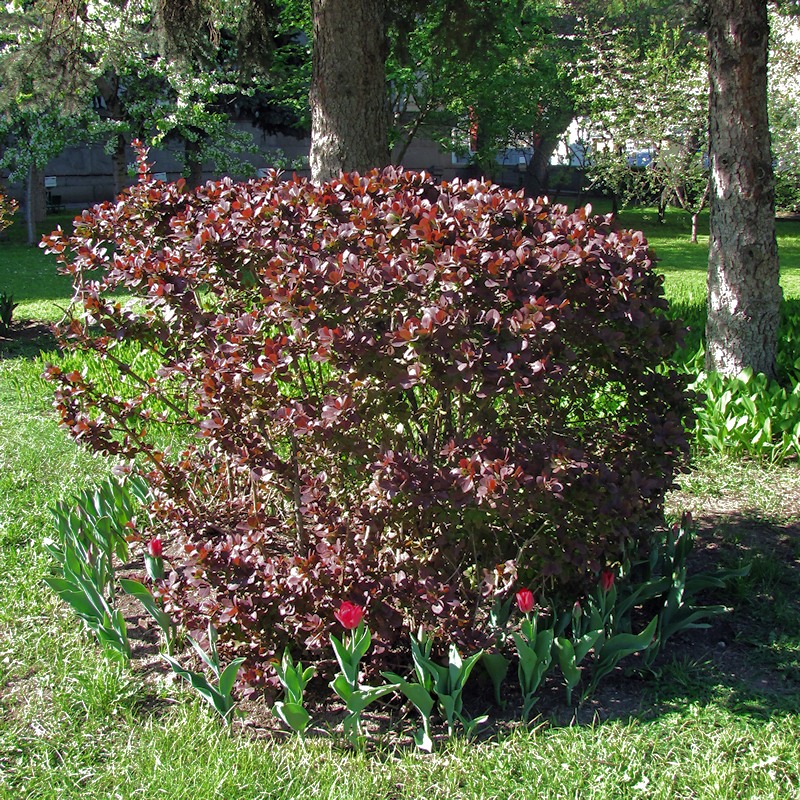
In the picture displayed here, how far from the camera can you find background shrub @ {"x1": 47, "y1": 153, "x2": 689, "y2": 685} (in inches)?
102

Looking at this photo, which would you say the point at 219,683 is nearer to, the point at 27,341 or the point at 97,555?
the point at 97,555

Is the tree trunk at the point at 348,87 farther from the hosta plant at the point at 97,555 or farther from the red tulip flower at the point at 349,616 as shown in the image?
the red tulip flower at the point at 349,616

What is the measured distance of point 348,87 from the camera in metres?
5.66

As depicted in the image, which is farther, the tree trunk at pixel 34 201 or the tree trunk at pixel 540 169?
the tree trunk at pixel 540 169

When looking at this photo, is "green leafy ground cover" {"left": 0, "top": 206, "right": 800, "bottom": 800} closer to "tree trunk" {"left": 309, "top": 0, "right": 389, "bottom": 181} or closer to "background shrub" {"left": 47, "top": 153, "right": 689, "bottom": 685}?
"background shrub" {"left": 47, "top": 153, "right": 689, "bottom": 685}

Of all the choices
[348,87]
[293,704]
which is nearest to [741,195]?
[348,87]

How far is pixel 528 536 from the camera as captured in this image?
3.10 meters

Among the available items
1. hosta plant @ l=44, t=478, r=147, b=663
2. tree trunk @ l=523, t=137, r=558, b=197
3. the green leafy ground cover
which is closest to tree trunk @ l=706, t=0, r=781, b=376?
the green leafy ground cover

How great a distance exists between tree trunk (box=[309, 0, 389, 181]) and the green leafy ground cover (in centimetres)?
326

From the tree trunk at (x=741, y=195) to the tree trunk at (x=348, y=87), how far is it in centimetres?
215

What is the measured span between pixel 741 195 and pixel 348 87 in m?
2.61

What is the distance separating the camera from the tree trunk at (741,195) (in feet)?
18.2

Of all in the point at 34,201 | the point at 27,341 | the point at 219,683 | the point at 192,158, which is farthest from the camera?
the point at 34,201

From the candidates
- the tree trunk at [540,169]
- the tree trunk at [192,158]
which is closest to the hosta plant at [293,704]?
the tree trunk at [192,158]
